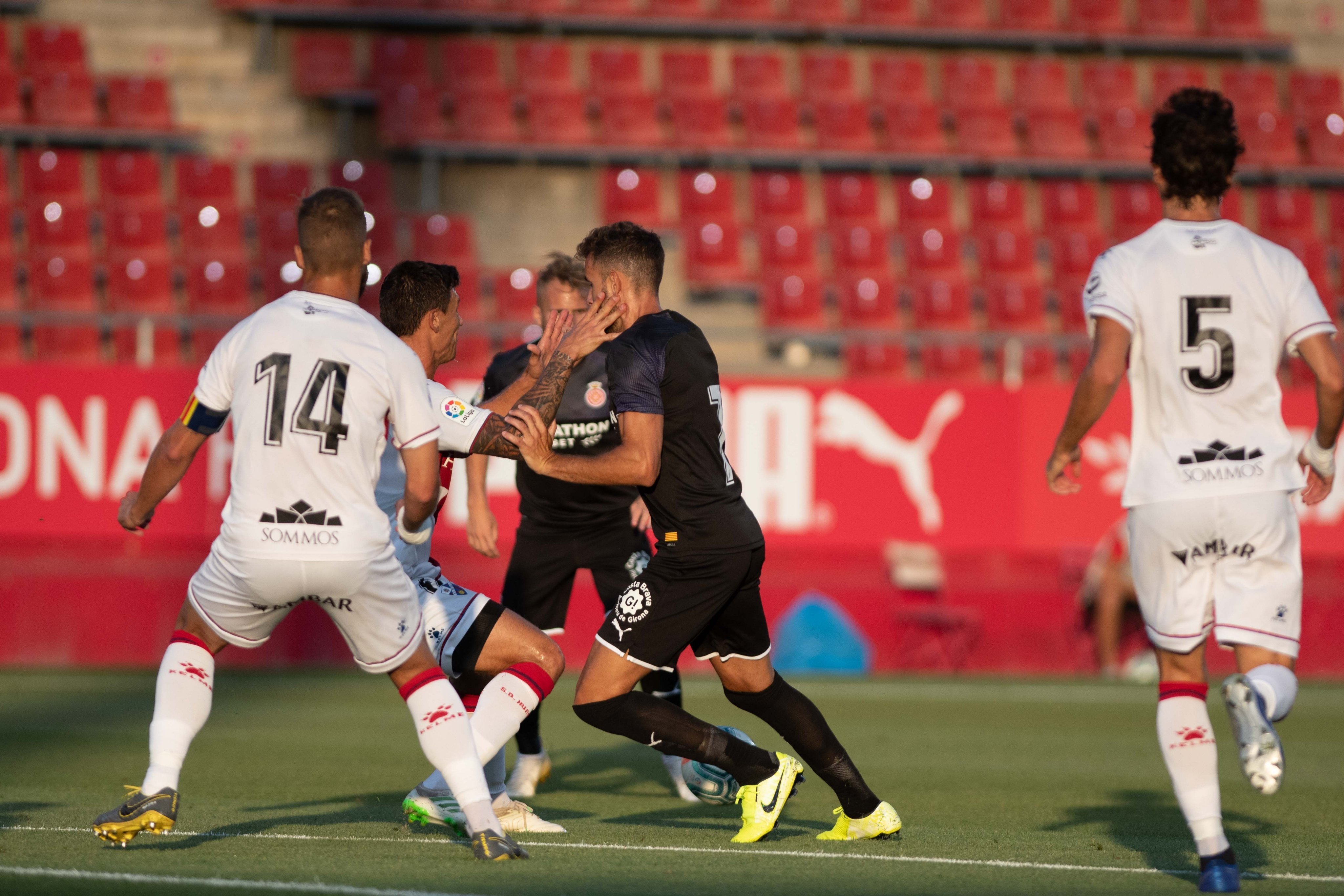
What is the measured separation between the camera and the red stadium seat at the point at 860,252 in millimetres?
17219

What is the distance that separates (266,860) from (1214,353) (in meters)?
3.41

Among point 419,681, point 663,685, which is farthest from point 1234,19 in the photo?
point 419,681

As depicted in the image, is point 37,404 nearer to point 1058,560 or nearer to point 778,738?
point 778,738

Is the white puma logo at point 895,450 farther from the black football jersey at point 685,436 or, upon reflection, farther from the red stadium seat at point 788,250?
the black football jersey at point 685,436

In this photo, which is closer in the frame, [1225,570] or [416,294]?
[1225,570]

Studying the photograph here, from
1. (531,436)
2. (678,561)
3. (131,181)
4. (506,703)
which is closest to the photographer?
(531,436)

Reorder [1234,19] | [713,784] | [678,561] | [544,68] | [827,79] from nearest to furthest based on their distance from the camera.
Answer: [678,561] → [713,784] → [544,68] → [827,79] → [1234,19]

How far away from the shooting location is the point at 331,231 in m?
4.77

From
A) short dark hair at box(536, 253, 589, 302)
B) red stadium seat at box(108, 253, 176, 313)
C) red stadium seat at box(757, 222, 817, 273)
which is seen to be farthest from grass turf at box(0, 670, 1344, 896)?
red stadium seat at box(757, 222, 817, 273)

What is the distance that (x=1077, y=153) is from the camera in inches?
756

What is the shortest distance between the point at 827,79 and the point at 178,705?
16106mm

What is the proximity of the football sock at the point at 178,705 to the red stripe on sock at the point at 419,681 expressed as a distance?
609 millimetres

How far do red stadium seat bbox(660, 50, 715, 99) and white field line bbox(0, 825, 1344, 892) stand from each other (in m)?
14.9

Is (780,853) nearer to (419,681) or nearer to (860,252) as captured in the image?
(419,681)
